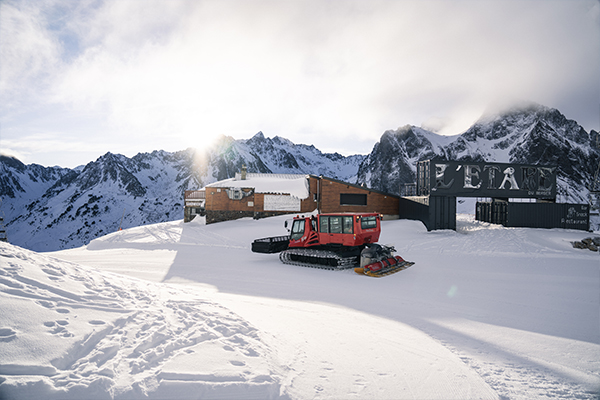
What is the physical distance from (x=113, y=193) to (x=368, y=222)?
4688 inches

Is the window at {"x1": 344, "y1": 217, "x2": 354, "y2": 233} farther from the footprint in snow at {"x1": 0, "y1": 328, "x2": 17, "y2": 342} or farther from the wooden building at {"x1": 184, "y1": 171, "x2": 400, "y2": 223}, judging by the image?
the wooden building at {"x1": 184, "y1": 171, "x2": 400, "y2": 223}

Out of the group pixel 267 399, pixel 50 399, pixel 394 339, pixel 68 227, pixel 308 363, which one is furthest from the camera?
pixel 68 227

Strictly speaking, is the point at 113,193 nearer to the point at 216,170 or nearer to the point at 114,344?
the point at 216,170

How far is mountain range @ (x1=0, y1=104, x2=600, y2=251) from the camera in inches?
2990

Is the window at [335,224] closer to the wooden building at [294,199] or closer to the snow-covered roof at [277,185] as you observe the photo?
the wooden building at [294,199]

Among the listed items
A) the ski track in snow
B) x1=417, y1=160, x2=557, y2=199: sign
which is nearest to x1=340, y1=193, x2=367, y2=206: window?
x1=417, y1=160, x2=557, y2=199: sign

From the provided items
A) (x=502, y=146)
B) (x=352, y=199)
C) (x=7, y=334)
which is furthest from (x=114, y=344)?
(x=502, y=146)

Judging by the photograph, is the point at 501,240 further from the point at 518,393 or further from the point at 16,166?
the point at 16,166

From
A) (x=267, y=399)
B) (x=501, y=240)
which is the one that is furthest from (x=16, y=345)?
(x=501, y=240)

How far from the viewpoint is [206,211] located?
28828 millimetres

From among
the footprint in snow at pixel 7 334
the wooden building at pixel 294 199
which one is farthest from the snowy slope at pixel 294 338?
the wooden building at pixel 294 199

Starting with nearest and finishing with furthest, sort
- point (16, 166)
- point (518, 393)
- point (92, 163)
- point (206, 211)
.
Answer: point (518, 393), point (206, 211), point (92, 163), point (16, 166)

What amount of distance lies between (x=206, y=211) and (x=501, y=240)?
961 inches

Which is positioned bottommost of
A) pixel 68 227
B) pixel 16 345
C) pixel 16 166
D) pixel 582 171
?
pixel 68 227
